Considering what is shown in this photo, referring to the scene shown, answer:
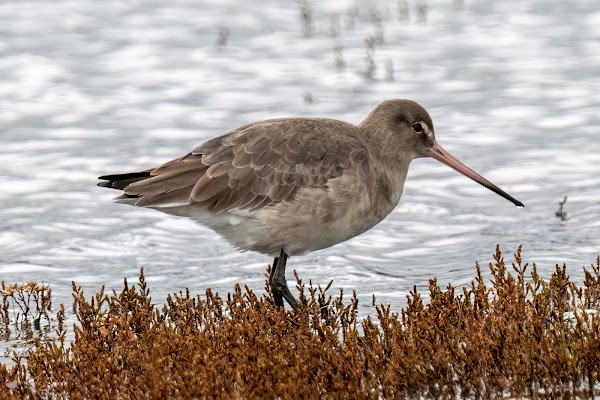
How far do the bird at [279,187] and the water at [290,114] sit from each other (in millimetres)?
1028

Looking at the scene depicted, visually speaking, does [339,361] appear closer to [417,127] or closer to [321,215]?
[321,215]

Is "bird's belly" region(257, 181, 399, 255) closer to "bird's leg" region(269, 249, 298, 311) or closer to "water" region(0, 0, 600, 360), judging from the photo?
"bird's leg" region(269, 249, 298, 311)

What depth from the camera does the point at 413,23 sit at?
17.1m

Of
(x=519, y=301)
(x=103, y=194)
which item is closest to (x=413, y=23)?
(x=103, y=194)

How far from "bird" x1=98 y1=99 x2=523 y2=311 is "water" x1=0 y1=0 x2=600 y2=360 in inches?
40.5

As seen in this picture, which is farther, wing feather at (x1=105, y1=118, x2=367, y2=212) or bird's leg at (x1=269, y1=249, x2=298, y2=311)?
bird's leg at (x1=269, y1=249, x2=298, y2=311)

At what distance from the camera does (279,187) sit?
296 inches

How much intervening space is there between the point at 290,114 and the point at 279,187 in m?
5.75

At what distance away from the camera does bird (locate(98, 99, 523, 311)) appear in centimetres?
740

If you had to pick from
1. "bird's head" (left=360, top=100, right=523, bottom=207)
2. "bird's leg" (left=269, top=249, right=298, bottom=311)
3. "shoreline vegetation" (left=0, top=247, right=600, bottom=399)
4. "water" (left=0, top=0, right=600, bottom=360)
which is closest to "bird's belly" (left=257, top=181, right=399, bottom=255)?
"bird's leg" (left=269, top=249, right=298, bottom=311)

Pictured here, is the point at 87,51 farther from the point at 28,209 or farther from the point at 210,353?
the point at 210,353

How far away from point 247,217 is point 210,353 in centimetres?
220

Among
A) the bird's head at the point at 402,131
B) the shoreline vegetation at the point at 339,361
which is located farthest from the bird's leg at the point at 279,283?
the shoreline vegetation at the point at 339,361

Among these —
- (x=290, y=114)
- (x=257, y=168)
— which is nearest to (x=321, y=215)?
(x=257, y=168)
